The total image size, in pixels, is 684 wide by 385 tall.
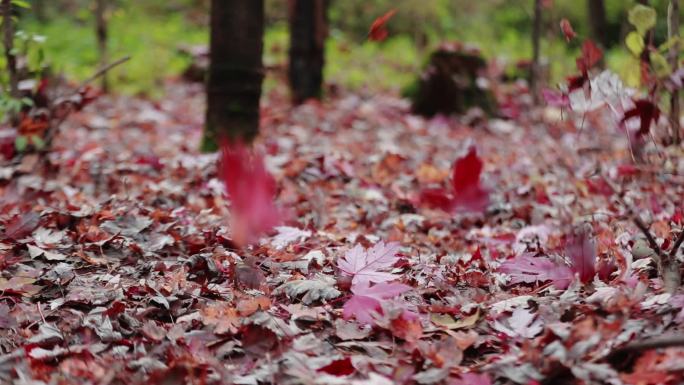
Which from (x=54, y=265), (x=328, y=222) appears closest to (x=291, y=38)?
(x=328, y=222)

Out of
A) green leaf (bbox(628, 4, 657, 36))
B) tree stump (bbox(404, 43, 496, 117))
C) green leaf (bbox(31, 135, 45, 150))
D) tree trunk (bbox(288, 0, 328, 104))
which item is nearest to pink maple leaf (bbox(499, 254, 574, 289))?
green leaf (bbox(628, 4, 657, 36))

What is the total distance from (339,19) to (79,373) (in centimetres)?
1381

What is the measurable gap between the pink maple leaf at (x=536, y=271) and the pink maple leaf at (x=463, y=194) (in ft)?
3.10

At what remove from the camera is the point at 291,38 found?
7188 mm

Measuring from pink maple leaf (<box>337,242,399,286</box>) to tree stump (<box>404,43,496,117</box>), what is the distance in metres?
5.39

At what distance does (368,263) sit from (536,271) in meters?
0.49

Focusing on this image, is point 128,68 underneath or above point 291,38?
underneath

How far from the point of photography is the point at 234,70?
409 centimetres

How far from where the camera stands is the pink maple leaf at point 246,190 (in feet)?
6.43

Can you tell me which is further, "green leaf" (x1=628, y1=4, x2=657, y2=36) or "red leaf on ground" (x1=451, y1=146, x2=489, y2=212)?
"red leaf on ground" (x1=451, y1=146, x2=489, y2=212)

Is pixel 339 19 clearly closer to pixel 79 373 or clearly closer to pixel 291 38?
pixel 291 38

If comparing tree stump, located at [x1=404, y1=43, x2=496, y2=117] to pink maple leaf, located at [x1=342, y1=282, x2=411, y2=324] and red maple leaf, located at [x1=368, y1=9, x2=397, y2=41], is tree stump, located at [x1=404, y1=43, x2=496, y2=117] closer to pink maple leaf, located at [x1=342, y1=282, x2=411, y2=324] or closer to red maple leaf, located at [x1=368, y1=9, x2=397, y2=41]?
red maple leaf, located at [x1=368, y1=9, x2=397, y2=41]

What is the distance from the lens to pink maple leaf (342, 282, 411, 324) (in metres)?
1.77

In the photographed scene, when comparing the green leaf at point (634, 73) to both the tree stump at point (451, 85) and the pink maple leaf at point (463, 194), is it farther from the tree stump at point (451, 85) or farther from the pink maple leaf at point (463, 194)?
the tree stump at point (451, 85)
